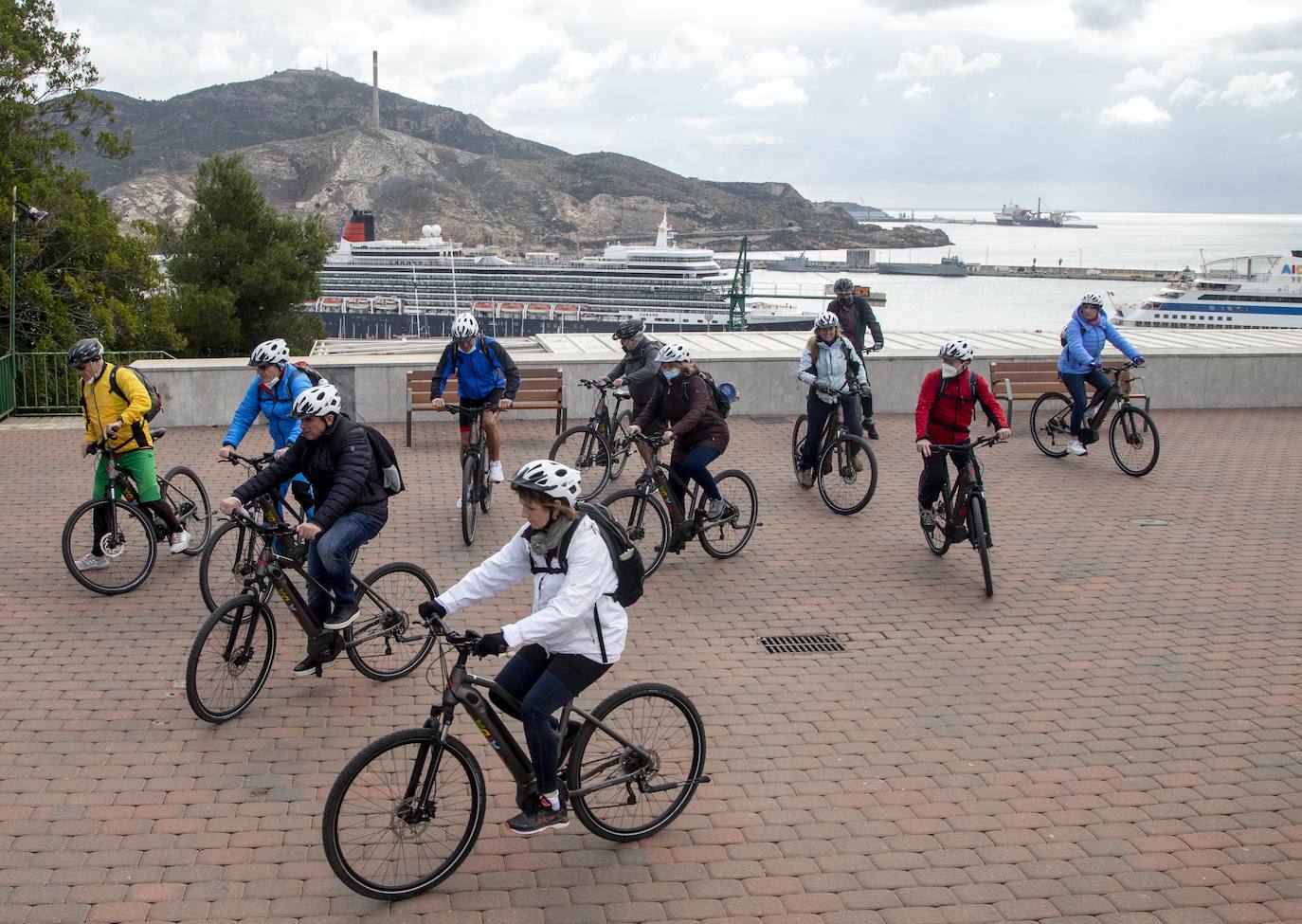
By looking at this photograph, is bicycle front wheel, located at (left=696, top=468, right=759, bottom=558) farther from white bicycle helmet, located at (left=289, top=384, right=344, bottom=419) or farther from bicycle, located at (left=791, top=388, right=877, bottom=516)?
white bicycle helmet, located at (left=289, top=384, right=344, bottom=419)

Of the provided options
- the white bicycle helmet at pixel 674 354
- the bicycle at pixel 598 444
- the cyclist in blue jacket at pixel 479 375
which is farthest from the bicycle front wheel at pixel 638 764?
the bicycle at pixel 598 444

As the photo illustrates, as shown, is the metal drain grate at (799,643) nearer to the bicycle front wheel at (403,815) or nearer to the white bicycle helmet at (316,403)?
the white bicycle helmet at (316,403)

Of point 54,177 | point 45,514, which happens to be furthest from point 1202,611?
point 54,177

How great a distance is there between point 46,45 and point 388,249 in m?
81.0

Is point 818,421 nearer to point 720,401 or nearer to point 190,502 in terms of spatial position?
point 720,401

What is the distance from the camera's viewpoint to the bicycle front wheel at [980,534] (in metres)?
8.79

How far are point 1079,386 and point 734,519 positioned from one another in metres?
5.36

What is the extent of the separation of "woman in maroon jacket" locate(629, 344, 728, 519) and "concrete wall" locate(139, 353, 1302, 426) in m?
5.51

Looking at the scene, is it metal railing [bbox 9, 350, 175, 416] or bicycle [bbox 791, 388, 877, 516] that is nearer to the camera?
bicycle [bbox 791, 388, 877, 516]

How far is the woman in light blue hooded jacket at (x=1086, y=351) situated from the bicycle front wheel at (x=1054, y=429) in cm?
30

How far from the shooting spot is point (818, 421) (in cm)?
1146

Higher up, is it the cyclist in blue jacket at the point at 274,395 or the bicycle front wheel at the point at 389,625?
the cyclist in blue jacket at the point at 274,395

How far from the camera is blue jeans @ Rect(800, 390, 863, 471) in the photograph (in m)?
11.4

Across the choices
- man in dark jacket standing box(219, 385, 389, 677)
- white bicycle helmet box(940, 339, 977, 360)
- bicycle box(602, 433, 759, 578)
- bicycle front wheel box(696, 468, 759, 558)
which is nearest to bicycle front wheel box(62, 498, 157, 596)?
man in dark jacket standing box(219, 385, 389, 677)
